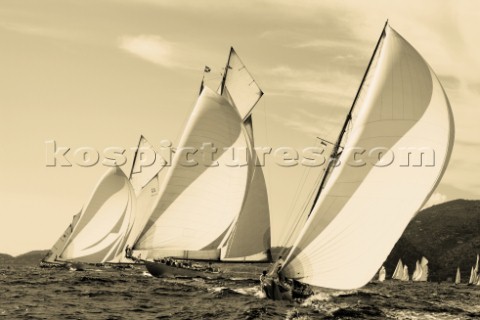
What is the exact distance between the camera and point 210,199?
49.9 meters

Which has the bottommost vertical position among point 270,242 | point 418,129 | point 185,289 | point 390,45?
point 185,289

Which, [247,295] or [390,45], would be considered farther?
[247,295]

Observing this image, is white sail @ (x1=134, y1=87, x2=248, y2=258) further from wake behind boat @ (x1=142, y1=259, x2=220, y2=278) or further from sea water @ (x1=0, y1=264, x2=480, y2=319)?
wake behind boat @ (x1=142, y1=259, x2=220, y2=278)

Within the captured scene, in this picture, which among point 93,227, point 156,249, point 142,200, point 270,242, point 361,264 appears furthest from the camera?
point 142,200

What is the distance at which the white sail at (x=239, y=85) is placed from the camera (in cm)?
6297

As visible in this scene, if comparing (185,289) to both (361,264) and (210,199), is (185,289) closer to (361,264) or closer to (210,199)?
(210,199)

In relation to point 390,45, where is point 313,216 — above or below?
below

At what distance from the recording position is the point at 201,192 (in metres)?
49.6

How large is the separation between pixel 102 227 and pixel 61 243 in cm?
1493

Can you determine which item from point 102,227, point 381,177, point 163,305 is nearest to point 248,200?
point 163,305

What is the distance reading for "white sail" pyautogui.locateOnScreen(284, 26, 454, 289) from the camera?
30.5 m

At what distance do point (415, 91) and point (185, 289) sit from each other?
2629cm

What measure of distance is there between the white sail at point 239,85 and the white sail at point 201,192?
1079 cm

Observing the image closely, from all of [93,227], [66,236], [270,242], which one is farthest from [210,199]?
[66,236]
